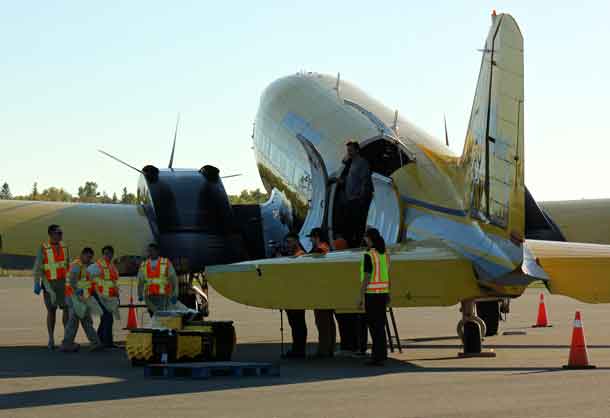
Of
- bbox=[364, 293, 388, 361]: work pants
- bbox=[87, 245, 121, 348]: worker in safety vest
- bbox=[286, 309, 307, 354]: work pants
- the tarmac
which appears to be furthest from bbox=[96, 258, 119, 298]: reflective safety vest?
bbox=[364, 293, 388, 361]: work pants

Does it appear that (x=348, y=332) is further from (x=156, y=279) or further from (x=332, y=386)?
(x=332, y=386)

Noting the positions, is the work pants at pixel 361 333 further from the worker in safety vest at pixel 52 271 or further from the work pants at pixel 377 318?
→ the worker in safety vest at pixel 52 271

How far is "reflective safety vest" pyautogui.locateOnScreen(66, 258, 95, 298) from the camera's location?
18.0 metres

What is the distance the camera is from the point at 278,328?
22.7 m

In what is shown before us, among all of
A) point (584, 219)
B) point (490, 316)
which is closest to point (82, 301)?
point (490, 316)

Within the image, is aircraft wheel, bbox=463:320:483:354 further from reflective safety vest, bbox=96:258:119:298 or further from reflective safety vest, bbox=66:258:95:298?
reflective safety vest, bbox=66:258:95:298

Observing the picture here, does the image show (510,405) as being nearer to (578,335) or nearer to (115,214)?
(578,335)

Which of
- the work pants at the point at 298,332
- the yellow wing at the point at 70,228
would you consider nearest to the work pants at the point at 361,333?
the work pants at the point at 298,332

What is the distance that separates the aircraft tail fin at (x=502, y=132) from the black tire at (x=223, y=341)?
3420 millimetres

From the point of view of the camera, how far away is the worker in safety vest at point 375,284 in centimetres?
1415

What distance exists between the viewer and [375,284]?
14.2m

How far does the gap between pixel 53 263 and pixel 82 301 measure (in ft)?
2.49

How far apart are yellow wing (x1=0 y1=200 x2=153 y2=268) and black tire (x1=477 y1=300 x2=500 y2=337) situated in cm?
616

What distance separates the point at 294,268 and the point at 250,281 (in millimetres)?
553
